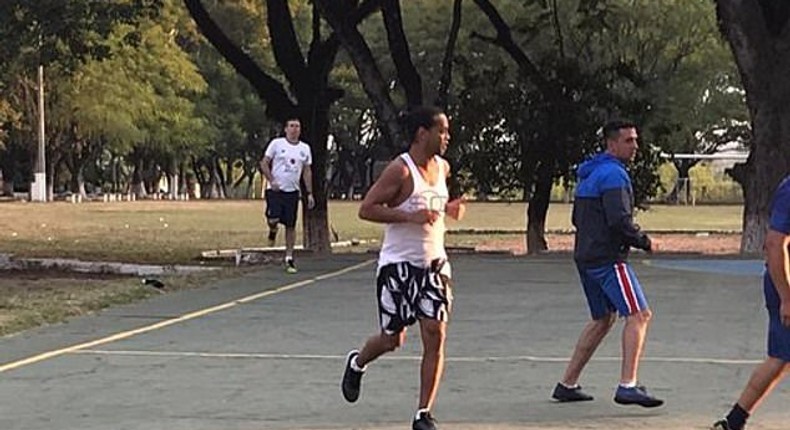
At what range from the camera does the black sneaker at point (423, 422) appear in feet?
23.9

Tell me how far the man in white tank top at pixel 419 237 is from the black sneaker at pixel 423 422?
0.07 metres

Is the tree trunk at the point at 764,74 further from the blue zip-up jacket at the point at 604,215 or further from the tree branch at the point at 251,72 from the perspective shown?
the blue zip-up jacket at the point at 604,215

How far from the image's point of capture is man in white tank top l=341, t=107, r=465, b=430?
749cm

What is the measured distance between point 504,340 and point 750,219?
11678 millimetres

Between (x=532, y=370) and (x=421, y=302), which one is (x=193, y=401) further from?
(x=532, y=370)

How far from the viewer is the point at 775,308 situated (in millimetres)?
7055

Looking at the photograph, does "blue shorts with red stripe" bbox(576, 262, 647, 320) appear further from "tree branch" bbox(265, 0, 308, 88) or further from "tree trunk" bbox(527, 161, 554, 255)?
"tree trunk" bbox(527, 161, 554, 255)

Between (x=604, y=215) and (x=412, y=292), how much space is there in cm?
142

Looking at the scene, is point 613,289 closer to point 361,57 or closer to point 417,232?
point 417,232

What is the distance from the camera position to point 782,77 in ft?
67.6

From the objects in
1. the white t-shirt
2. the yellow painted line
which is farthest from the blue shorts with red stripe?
the white t-shirt

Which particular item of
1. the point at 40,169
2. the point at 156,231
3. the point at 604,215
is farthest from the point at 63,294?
the point at 40,169

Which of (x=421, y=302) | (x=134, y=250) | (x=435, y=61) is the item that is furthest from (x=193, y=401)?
(x=435, y=61)

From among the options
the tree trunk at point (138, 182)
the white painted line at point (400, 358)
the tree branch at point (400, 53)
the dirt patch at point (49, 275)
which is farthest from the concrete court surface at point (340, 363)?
the tree trunk at point (138, 182)
